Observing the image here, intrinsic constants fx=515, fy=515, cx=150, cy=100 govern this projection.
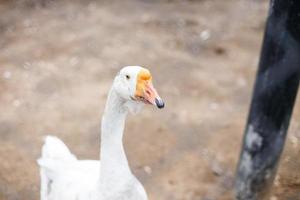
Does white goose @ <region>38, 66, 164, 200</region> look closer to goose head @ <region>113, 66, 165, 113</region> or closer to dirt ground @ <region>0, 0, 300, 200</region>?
goose head @ <region>113, 66, 165, 113</region>

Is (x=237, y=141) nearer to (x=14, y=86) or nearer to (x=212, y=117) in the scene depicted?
(x=212, y=117)

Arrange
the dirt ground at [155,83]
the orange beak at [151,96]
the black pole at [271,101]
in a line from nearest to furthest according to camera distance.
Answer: the orange beak at [151,96], the black pole at [271,101], the dirt ground at [155,83]

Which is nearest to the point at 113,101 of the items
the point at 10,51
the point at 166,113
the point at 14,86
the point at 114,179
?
the point at 114,179

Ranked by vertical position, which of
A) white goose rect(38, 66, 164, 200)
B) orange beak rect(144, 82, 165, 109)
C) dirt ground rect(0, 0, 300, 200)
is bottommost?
dirt ground rect(0, 0, 300, 200)

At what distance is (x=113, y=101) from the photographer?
320 cm

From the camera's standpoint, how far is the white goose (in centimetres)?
299

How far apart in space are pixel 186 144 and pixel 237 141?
556 mm

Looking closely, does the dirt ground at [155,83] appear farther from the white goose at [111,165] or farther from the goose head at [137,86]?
the goose head at [137,86]

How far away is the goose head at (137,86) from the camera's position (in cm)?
294

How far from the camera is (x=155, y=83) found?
258 inches

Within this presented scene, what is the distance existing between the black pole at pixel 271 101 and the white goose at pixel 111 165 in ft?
4.47

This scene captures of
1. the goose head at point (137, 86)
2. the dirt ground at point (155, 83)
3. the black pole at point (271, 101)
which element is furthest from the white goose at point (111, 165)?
the black pole at point (271, 101)

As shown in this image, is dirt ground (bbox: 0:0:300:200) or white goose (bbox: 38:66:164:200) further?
dirt ground (bbox: 0:0:300:200)

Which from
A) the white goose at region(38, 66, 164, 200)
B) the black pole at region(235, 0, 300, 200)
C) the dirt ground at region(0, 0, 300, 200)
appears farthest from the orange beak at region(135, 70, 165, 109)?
the dirt ground at region(0, 0, 300, 200)
